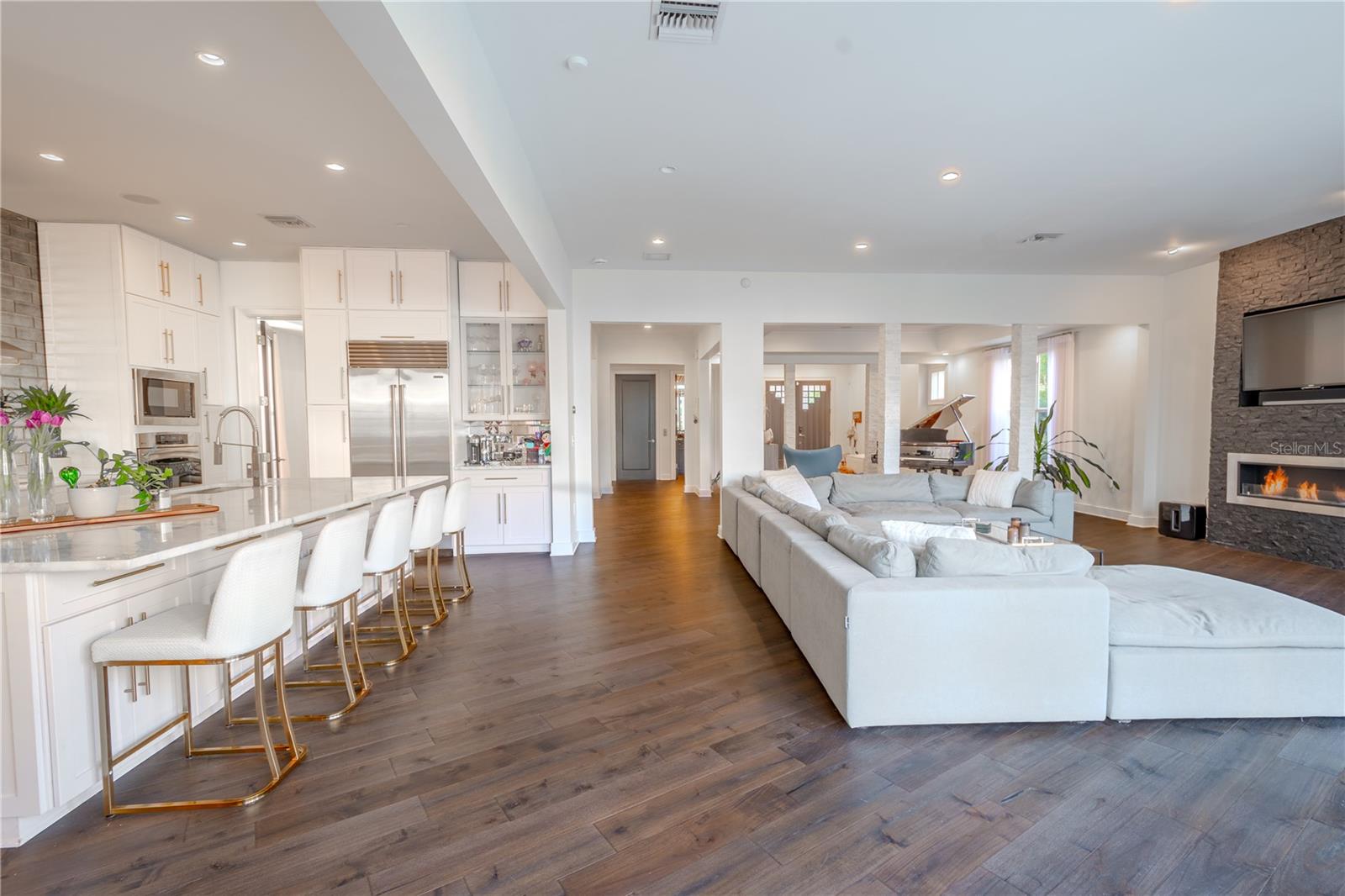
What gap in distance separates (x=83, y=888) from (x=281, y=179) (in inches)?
146

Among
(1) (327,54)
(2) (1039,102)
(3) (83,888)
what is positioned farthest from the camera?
(2) (1039,102)

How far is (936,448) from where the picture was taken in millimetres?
8109

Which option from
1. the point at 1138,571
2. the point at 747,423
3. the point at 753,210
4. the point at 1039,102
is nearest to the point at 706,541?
the point at 747,423

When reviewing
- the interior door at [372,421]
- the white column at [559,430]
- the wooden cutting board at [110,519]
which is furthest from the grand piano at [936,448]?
the wooden cutting board at [110,519]

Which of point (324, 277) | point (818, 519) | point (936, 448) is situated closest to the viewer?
point (818, 519)

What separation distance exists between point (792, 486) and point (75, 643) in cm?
454

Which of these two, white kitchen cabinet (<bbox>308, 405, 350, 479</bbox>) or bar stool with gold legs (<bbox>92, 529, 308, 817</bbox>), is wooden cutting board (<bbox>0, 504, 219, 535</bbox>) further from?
white kitchen cabinet (<bbox>308, 405, 350, 479</bbox>)

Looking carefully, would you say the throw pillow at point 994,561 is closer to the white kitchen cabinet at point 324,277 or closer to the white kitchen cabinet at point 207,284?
the white kitchen cabinet at point 324,277

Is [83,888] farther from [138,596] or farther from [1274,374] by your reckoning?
[1274,374]

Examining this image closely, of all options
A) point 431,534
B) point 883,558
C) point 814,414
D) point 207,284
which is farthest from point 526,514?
point 814,414

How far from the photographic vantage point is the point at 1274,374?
5.32 meters

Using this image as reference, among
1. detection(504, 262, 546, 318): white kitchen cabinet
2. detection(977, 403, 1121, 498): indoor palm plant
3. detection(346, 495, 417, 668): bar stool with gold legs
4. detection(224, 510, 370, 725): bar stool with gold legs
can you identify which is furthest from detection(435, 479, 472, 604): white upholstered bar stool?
detection(977, 403, 1121, 498): indoor palm plant

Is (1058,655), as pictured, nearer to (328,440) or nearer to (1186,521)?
(1186,521)

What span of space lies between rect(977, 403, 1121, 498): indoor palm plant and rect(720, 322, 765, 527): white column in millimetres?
3352
